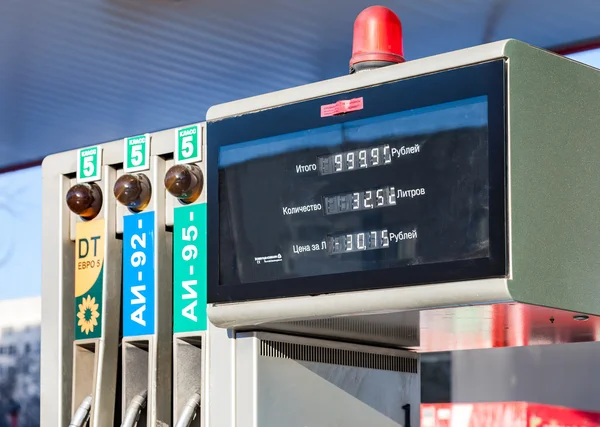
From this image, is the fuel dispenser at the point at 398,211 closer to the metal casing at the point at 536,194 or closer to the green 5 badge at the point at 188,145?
the metal casing at the point at 536,194

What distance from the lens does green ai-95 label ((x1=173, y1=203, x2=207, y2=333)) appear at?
2.61 m

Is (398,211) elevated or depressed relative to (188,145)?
depressed

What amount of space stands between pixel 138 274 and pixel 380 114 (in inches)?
31.5

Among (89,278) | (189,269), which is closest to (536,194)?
(189,269)

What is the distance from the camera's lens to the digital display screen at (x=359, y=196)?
2.10 m

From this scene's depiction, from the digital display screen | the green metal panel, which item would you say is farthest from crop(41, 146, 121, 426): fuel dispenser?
the green metal panel

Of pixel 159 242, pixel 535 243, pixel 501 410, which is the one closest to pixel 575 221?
pixel 535 243

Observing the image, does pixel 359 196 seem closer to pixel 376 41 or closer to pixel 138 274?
pixel 376 41

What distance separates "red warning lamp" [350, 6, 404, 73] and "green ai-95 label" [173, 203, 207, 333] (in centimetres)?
51

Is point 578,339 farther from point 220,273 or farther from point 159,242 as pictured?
point 159,242

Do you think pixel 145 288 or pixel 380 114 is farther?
pixel 145 288

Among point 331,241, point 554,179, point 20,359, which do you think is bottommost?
point 20,359

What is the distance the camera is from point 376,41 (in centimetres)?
240

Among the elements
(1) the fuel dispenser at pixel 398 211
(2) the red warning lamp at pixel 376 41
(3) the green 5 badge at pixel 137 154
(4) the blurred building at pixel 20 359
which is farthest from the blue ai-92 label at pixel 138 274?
(4) the blurred building at pixel 20 359
